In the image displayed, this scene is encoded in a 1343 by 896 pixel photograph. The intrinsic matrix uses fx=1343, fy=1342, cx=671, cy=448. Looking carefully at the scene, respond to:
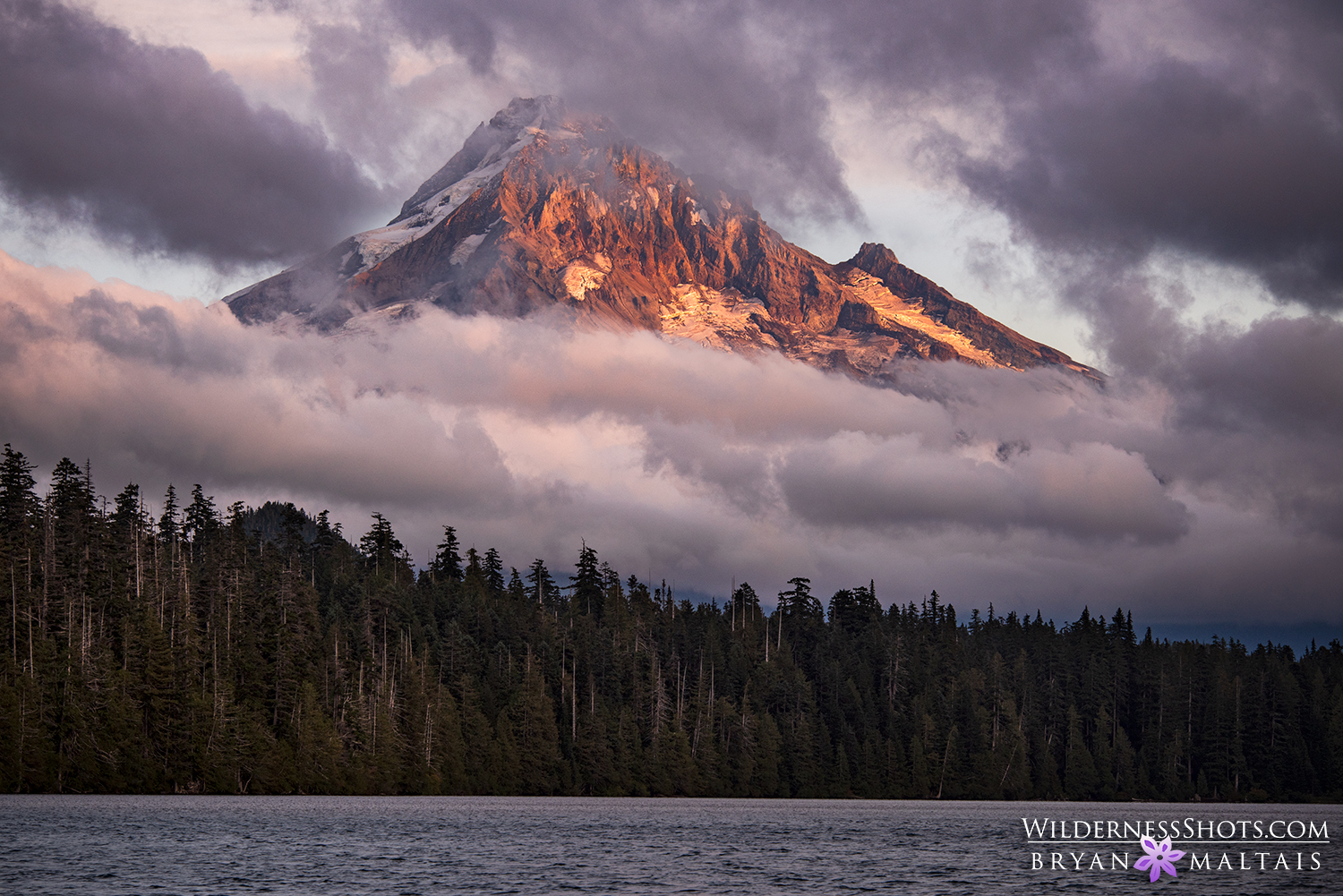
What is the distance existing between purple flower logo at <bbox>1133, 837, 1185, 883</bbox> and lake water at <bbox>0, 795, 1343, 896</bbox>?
1.32 m

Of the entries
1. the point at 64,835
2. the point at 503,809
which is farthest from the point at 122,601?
the point at 64,835

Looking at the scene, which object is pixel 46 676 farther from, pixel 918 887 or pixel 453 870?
pixel 918 887

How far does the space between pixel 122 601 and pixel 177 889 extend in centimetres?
11823

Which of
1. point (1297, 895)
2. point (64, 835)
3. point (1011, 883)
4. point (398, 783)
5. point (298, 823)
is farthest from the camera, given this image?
point (398, 783)

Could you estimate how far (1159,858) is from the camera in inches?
4200

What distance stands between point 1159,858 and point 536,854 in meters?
49.4

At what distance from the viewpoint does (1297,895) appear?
80000 mm

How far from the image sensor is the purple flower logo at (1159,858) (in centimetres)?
10021

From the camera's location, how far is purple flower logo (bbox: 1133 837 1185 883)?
10021cm

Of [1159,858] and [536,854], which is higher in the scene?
[536,854]

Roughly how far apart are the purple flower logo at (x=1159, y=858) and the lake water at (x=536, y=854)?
132cm

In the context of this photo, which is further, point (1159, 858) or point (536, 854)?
point (1159, 858)

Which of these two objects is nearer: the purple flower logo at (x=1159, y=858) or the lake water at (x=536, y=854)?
the lake water at (x=536, y=854)

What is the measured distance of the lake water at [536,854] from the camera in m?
82.7
